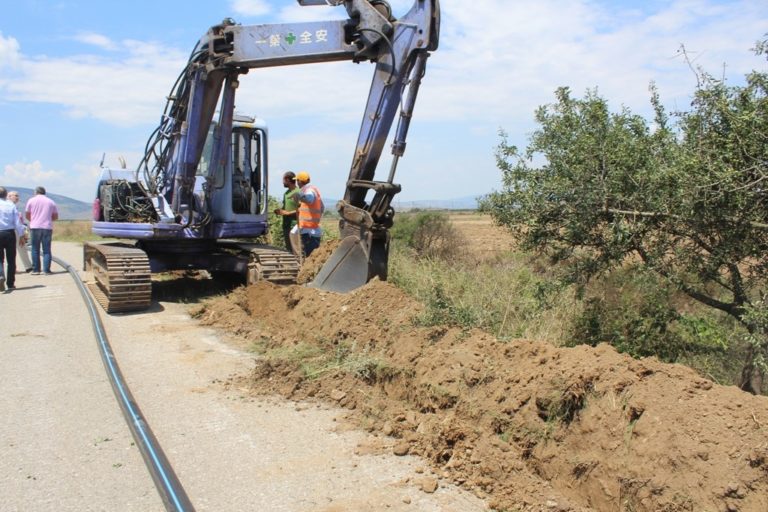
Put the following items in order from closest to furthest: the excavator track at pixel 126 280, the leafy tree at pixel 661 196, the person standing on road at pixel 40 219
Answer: the leafy tree at pixel 661 196 < the excavator track at pixel 126 280 < the person standing on road at pixel 40 219

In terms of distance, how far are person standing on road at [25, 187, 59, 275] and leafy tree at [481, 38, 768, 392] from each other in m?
10.6

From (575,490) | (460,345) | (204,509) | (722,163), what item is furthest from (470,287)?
(204,509)

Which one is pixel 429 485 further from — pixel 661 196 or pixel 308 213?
pixel 308 213

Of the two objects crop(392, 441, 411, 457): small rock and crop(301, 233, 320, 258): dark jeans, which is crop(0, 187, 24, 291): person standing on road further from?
crop(392, 441, 411, 457): small rock

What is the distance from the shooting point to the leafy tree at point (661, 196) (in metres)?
4.93

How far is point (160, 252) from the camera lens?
10539mm

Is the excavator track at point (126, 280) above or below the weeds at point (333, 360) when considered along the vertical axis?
above

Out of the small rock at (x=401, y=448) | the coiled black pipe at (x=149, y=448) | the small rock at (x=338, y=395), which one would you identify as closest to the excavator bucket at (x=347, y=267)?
the small rock at (x=338, y=395)

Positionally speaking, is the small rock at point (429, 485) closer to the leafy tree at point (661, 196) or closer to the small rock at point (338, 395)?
the small rock at point (338, 395)

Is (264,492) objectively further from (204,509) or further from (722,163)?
(722,163)

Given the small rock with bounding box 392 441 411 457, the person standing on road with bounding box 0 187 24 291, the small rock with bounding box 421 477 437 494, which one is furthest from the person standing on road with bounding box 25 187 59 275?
the small rock with bounding box 421 477 437 494

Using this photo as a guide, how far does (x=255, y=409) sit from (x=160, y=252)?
247 inches

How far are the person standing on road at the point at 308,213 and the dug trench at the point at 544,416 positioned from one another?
15.1 feet

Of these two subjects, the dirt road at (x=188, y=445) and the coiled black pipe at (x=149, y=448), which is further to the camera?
the dirt road at (x=188, y=445)
